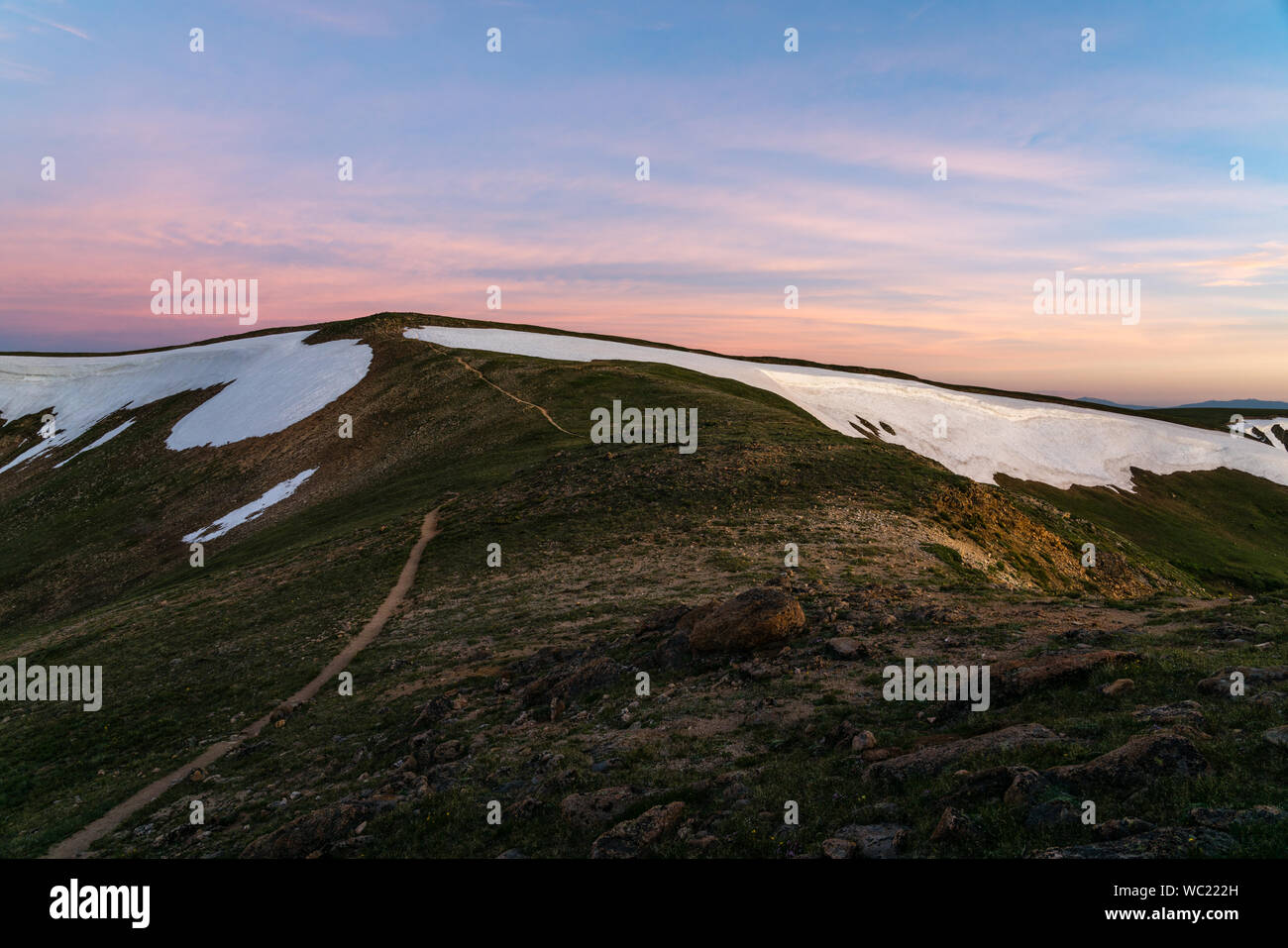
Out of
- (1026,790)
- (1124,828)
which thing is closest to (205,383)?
(1026,790)

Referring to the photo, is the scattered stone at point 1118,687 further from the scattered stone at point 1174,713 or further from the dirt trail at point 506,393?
the dirt trail at point 506,393

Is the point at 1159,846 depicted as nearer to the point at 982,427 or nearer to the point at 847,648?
the point at 847,648

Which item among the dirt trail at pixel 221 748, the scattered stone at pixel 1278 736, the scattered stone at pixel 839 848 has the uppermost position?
the scattered stone at pixel 1278 736

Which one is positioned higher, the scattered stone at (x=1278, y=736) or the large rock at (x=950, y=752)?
the scattered stone at (x=1278, y=736)

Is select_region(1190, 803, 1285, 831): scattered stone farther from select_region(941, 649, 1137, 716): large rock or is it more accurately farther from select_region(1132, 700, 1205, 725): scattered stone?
select_region(941, 649, 1137, 716): large rock

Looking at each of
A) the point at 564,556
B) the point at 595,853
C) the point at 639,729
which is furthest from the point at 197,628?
the point at 595,853

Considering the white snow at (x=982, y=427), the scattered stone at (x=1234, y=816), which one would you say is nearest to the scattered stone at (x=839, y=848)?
the scattered stone at (x=1234, y=816)

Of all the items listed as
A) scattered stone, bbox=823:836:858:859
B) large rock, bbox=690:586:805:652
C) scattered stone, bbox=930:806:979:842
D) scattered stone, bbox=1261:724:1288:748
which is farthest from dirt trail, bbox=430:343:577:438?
scattered stone, bbox=1261:724:1288:748
